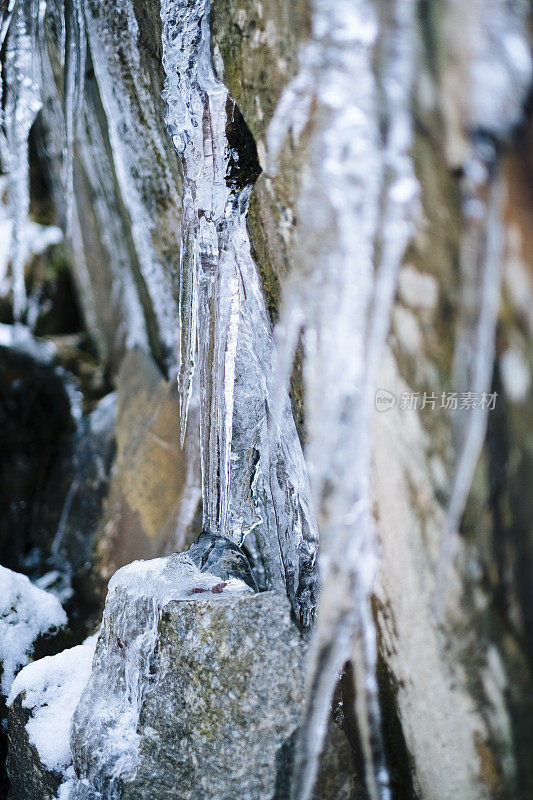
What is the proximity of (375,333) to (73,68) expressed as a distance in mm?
2863

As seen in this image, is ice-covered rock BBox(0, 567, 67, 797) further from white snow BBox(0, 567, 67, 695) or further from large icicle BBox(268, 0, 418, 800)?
large icicle BBox(268, 0, 418, 800)

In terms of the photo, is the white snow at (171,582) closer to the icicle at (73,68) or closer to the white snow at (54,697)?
the white snow at (54,697)

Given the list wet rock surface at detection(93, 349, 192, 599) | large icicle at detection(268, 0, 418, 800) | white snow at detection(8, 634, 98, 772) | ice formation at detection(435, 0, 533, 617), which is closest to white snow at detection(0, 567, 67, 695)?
white snow at detection(8, 634, 98, 772)

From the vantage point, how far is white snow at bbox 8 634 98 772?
7.25 ft

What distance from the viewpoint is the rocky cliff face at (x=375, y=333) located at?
1.18 meters

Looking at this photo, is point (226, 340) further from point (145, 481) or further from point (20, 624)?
point (20, 624)

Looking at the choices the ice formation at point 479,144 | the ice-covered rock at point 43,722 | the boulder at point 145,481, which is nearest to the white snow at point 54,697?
the ice-covered rock at point 43,722

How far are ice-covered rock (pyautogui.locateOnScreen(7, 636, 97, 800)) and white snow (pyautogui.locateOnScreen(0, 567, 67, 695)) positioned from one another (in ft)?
0.90

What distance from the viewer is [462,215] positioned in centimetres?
121

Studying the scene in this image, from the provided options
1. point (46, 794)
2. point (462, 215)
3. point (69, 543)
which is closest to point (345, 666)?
point (46, 794)

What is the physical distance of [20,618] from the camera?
2.94 meters

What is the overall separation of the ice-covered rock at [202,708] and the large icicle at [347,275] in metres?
0.15

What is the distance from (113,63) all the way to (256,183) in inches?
53.9

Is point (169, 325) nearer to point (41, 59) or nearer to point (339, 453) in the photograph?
point (41, 59)
